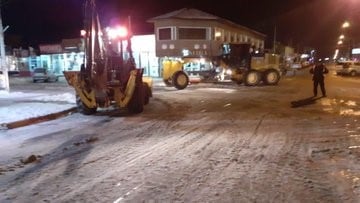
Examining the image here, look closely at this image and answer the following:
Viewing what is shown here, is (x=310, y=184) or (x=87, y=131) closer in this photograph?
(x=310, y=184)

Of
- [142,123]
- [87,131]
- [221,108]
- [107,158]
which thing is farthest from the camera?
[221,108]

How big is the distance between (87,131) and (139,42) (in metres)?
35.9

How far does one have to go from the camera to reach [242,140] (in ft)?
35.3

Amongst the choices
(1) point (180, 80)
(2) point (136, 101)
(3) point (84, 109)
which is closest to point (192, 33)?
(1) point (180, 80)

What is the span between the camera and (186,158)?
892cm

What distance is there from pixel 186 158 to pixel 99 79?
25.9ft

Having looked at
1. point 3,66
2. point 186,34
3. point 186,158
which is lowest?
point 186,158

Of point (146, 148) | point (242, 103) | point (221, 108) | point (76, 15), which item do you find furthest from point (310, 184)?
point (76, 15)

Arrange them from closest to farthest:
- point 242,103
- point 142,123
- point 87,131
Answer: point 87,131 < point 142,123 < point 242,103

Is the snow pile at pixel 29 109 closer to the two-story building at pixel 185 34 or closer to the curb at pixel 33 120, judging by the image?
the curb at pixel 33 120

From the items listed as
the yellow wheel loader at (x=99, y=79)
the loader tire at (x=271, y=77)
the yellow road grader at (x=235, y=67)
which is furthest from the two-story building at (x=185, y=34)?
the yellow wheel loader at (x=99, y=79)

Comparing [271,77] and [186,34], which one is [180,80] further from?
[186,34]

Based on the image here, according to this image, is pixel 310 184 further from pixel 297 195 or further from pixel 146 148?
pixel 146 148

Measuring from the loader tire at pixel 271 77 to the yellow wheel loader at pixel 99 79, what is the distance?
1779cm
